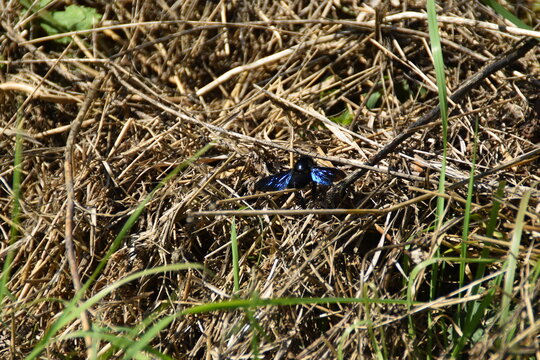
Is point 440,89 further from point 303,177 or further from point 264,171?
point 264,171

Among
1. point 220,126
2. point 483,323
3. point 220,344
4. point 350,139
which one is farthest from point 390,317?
point 220,126

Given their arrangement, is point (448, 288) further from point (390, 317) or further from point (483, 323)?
point (390, 317)

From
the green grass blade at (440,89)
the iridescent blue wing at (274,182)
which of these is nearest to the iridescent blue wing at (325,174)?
the iridescent blue wing at (274,182)

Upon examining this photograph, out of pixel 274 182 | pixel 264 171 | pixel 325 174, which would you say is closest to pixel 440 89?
pixel 325 174

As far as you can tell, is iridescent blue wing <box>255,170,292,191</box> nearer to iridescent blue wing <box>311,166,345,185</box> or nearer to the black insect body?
the black insect body

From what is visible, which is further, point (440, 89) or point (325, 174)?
point (325, 174)

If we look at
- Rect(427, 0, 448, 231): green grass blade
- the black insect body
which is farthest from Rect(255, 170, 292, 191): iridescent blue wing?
Rect(427, 0, 448, 231): green grass blade

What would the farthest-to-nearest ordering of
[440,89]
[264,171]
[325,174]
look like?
[264,171]
[325,174]
[440,89]
